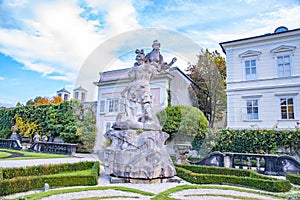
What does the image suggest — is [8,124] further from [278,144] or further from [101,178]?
[278,144]

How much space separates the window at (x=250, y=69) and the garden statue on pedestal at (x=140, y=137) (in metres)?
14.1

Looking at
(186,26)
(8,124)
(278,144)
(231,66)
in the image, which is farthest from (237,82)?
(8,124)

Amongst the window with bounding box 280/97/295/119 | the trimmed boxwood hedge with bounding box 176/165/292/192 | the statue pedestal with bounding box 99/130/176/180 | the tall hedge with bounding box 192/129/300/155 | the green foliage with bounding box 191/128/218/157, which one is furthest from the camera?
the window with bounding box 280/97/295/119

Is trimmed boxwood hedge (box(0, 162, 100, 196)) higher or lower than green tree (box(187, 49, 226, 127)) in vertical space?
lower

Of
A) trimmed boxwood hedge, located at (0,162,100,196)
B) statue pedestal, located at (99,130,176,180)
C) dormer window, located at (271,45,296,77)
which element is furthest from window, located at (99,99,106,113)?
dormer window, located at (271,45,296,77)

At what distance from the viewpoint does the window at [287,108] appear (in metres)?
19.2

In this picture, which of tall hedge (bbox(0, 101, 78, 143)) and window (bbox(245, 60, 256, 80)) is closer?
window (bbox(245, 60, 256, 80))

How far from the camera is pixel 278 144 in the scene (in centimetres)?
1534

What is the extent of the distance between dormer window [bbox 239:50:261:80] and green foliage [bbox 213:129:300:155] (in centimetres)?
712

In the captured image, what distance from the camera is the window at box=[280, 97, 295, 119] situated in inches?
755

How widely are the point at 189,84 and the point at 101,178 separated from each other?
598 inches

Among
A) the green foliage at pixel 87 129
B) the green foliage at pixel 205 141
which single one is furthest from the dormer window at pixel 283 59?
the green foliage at pixel 87 129

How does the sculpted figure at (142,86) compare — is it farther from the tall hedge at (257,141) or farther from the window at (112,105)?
the window at (112,105)

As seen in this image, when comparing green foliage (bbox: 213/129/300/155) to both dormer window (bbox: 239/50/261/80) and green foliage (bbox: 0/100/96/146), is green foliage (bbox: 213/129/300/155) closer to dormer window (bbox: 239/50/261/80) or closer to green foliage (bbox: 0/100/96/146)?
dormer window (bbox: 239/50/261/80)
